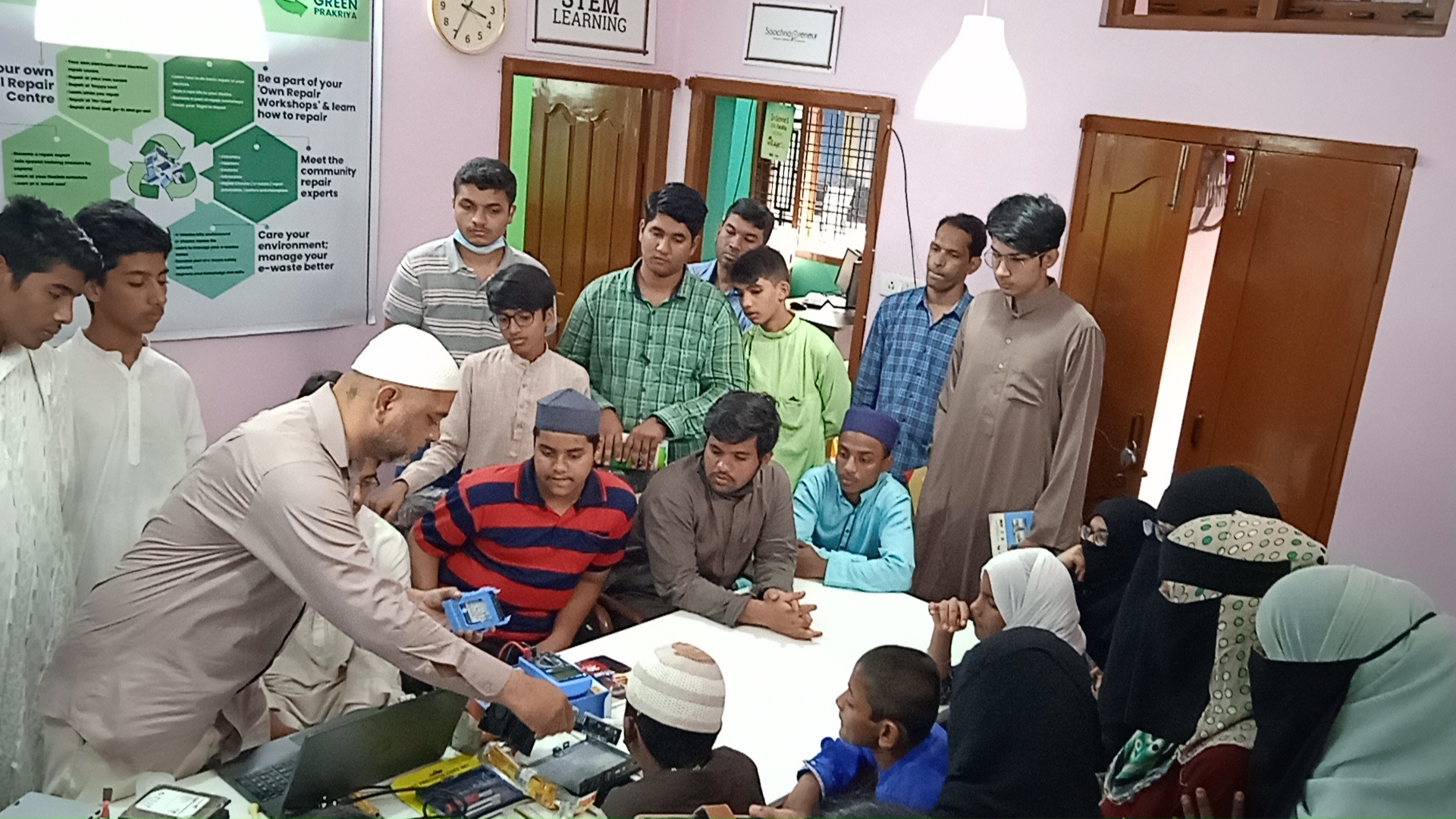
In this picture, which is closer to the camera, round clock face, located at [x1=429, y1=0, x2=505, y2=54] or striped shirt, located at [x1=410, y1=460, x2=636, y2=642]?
striped shirt, located at [x1=410, y1=460, x2=636, y2=642]

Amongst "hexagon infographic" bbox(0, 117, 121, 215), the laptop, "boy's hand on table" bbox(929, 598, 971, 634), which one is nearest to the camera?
the laptop

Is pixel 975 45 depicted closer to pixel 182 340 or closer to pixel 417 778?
pixel 417 778

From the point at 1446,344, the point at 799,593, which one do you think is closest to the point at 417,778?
the point at 799,593

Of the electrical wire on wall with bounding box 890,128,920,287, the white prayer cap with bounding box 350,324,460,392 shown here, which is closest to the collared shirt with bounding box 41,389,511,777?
the white prayer cap with bounding box 350,324,460,392

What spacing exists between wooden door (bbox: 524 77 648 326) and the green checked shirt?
1.63 meters

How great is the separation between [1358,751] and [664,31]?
4.76 meters

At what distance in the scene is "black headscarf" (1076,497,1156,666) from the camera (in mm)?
3459

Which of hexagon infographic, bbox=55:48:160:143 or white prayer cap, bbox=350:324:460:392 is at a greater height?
hexagon infographic, bbox=55:48:160:143

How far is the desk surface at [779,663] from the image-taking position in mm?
2578

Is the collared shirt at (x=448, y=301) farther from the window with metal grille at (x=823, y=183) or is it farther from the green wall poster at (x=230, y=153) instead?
the window with metal grille at (x=823, y=183)

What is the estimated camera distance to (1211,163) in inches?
177

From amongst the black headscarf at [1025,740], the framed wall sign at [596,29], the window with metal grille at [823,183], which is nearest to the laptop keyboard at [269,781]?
the black headscarf at [1025,740]

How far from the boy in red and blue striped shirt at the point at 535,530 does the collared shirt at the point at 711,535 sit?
0.50 feet

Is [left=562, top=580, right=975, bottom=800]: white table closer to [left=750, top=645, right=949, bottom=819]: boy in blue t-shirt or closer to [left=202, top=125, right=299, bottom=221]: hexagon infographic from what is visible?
[left=750, top=645, right=949, bottom=819]: boy in blue t-shirt
